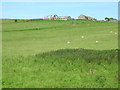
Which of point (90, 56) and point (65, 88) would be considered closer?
point (65, 88)

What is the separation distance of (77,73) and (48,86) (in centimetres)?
201

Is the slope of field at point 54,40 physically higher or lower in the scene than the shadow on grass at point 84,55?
higher

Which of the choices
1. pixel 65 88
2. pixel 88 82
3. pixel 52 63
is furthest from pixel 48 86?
pixel 52 63

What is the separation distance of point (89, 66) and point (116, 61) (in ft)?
4.17

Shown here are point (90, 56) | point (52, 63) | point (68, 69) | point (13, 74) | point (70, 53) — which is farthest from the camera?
point (70, 53)

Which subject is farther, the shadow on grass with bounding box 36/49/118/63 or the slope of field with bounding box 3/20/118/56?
the slope of field with bounding box 3/20/118/56

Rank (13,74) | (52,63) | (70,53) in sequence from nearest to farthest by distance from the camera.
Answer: (13,74) < (52,63) < (70,53)

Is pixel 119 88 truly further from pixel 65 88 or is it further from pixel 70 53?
pixel 70 53

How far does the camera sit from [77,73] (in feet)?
34.9

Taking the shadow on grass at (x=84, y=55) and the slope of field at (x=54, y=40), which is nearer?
the shadow on grass at (x=84, y=55)

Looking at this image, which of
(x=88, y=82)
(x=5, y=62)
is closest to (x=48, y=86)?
(x=88, y=82)

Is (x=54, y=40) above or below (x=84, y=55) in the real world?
above

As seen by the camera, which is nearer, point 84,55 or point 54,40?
point 84,55

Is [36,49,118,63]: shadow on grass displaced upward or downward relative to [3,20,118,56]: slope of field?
downward
